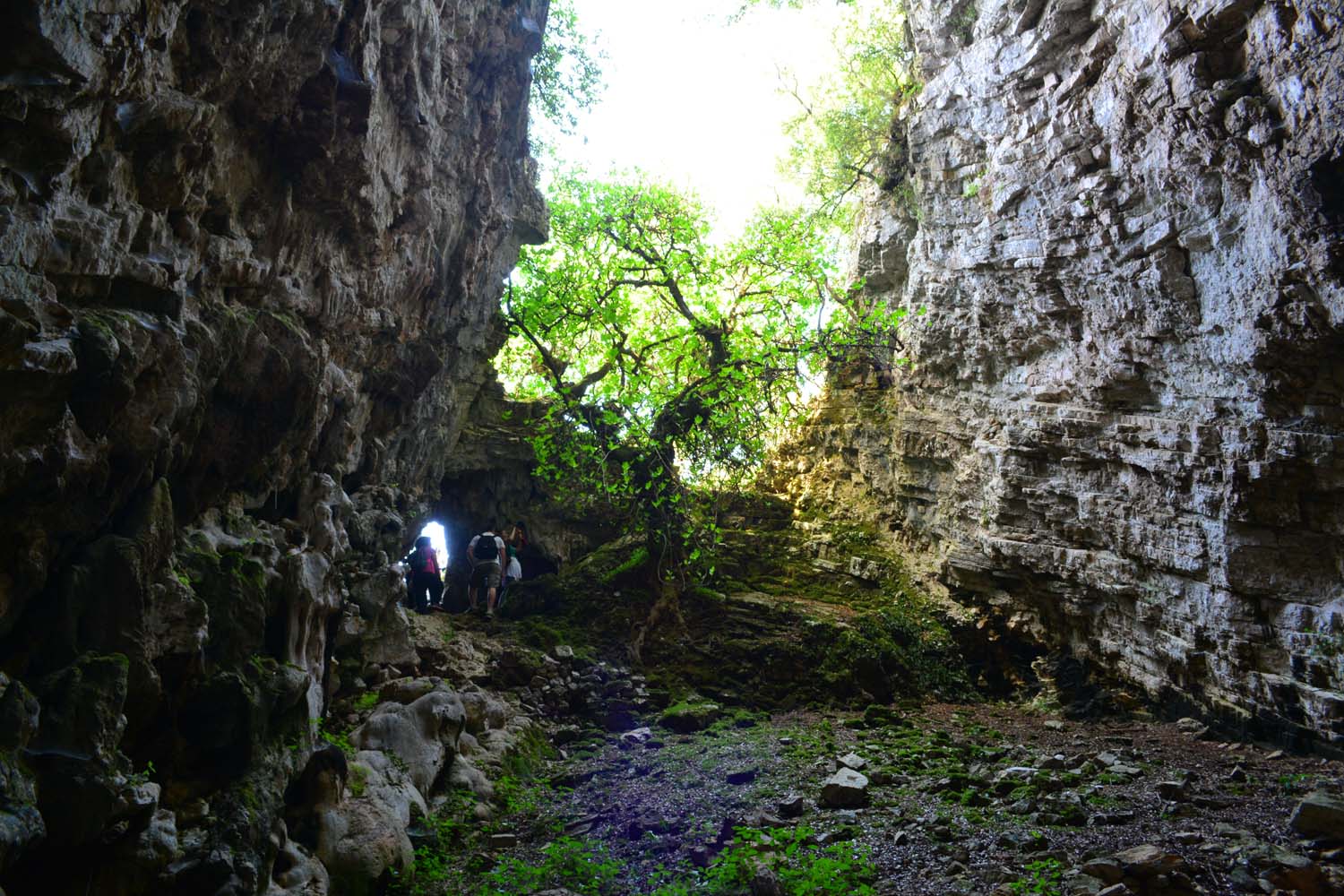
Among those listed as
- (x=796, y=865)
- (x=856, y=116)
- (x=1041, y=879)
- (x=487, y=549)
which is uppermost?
(x=856, y=116)

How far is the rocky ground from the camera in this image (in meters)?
5.90

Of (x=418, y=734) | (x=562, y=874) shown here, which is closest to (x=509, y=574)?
(x=418, y=734)

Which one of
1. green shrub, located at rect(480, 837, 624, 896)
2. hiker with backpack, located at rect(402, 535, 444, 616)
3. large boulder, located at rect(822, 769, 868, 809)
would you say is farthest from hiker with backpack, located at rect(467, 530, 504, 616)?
large boulder, located at rect(822, 769, 868, 809)

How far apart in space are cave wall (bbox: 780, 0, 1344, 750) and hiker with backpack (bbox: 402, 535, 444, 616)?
30.7 feet

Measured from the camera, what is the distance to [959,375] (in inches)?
A: 562

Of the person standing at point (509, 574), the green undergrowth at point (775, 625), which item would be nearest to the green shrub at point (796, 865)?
the green undergrowth at point (775, 625)

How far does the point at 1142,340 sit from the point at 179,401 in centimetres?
1065

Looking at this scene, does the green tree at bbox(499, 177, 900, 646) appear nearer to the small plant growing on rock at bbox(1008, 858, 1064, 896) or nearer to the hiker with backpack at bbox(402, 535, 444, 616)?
the hiker with backpack at bbox(402, 535, 444, 616)

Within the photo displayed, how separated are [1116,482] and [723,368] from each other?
6.26 meters

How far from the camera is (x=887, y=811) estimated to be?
7.49 metres

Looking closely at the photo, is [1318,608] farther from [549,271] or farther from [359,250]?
[549,271]

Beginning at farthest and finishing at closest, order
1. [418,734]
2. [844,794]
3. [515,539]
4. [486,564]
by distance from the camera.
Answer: [515,539]
[486,564]
[418,734]
[844,794]

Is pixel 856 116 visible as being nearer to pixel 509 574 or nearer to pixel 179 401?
pixel 509 574

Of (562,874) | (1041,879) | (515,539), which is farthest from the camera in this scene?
(515,539)
